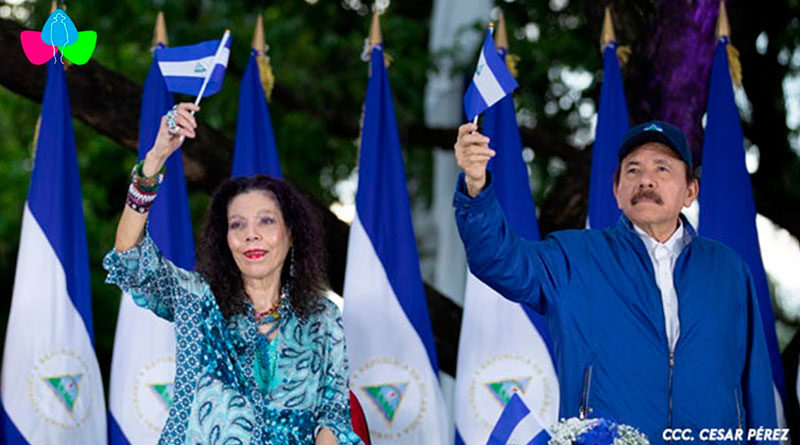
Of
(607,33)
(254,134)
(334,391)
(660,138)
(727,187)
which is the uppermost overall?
(607,33)

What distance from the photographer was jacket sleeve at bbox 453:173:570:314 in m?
3.12

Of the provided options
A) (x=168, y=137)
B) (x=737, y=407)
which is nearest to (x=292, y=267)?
(x=168, y=137)

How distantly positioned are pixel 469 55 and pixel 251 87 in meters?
2.06

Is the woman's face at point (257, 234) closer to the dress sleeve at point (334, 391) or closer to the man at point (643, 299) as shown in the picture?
the dress sleeve at point (334, 391)

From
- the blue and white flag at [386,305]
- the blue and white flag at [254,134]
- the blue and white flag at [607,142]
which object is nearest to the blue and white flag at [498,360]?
the blue and white flag at [386,305]

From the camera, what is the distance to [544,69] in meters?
7.11

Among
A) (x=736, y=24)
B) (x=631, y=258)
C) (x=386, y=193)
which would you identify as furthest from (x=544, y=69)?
(x=631, y=258)

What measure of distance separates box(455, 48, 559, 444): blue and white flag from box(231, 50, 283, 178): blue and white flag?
1063 millimetres

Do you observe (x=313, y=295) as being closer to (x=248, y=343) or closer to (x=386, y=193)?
(x=248, y=343)

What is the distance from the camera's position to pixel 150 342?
16.3 feet

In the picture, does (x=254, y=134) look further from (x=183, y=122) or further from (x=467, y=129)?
(x=467, y=129)

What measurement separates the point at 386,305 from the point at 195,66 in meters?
1.60

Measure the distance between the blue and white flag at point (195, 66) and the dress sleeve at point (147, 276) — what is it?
0.73m

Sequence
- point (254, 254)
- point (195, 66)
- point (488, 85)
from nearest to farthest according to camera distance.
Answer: point (488, 85) < point (254, 254) < point (195, 66)
